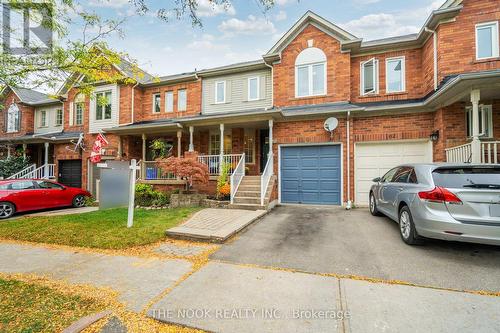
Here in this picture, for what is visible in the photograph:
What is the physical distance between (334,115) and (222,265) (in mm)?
7744

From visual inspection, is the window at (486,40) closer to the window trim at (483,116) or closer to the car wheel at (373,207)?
the window trim at (483,116)

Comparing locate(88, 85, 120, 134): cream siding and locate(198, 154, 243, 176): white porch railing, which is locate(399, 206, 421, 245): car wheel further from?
locate(88, 85, 120, 134): cream siding

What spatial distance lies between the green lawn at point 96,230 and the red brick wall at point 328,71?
686cm

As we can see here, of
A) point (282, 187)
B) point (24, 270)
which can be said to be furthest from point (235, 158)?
point (24, 270)

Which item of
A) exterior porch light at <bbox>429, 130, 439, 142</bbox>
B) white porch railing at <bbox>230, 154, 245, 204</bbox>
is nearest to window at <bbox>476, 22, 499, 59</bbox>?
exterior porch light at <bbox>429, 130, 439, 142</bbox>

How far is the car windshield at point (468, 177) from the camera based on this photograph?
147 inches

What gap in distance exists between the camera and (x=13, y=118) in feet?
54.6

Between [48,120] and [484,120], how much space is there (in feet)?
79.5

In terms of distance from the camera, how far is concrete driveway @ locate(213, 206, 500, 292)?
3277mm

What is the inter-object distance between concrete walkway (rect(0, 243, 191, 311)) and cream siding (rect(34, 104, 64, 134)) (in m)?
14.9

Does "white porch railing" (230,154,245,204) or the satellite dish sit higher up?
the satellite dish

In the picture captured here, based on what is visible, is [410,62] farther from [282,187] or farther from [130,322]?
[130,322]

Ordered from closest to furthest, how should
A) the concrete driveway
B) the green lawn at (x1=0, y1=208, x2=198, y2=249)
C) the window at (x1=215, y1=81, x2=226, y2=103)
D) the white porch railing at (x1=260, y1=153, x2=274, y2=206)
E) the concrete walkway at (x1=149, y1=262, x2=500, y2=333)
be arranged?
the concrete walkway at (x1=149, y1=262, x2=500, y2=333) < the concrete driveway < the green lawn at (x1=0, y1=208, x2=198, y2=249) < the white porch railing at (x1=260, y1=153, x2=274, y2=206) < the window at (x1=215, y1=81, x2=226, y2=103)

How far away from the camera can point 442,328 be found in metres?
2.19
